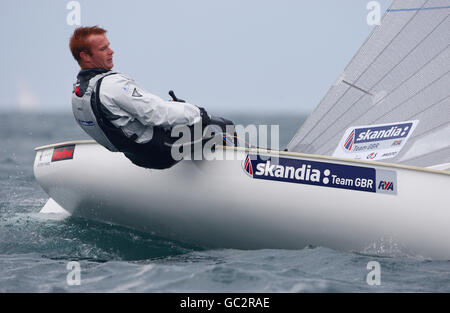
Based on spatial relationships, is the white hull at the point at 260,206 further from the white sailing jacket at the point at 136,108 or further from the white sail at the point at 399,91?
the white sail at the point at 399,91

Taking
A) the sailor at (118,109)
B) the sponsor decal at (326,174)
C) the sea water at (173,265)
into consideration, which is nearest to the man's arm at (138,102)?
the sailor at (118,109)

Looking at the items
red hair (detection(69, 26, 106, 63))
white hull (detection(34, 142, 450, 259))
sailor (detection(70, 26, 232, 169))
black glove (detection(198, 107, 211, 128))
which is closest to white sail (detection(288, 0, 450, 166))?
white hull (detection(34, 142, 450, 259))

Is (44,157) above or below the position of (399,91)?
below

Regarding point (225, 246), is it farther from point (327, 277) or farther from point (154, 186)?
point (327, 277)

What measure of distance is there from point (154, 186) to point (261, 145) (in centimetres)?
65

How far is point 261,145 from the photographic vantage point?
348cm

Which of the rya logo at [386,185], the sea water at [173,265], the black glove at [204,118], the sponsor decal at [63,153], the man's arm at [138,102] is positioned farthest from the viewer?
the sponsor decal at [63,153]

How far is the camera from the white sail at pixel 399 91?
3713 millimetres

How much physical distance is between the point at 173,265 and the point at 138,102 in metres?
0.79

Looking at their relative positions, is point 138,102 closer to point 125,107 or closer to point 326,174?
point 125,107

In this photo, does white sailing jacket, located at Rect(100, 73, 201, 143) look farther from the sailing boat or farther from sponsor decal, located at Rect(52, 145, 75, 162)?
sponsor decal, located at Rect(52, 145, 75, 162)

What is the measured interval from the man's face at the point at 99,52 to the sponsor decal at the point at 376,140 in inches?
64.8

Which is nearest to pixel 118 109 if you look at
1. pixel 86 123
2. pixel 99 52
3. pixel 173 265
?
pixel 86 123

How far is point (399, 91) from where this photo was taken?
394cm
